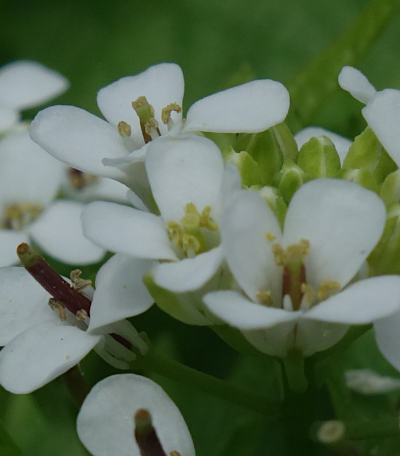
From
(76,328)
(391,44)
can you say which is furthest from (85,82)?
(76,328)

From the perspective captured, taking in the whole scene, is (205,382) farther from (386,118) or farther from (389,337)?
(386,118)

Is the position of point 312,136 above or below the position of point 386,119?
below

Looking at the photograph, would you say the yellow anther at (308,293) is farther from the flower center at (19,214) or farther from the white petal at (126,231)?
the flower center at (19,214)

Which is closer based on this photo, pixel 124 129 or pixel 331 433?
pixel 331 433

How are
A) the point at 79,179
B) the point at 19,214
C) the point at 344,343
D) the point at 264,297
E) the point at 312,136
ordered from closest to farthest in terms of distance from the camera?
the point at 264,297, the point at 344,343, the point at 312,136, the point at 19,214, the point at 79,179

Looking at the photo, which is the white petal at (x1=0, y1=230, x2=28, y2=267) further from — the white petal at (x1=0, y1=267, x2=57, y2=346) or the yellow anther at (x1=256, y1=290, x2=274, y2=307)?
the yellow anther at (x1=256, y1=290, x2=274, y2=307)

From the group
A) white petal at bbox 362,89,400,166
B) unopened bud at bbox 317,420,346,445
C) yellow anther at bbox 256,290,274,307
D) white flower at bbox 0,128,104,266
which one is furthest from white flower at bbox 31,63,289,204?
white flower at bbox 0,128,104,266

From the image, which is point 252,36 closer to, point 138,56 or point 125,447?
point 138,56

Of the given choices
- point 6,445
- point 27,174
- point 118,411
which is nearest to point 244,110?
point 118,411
